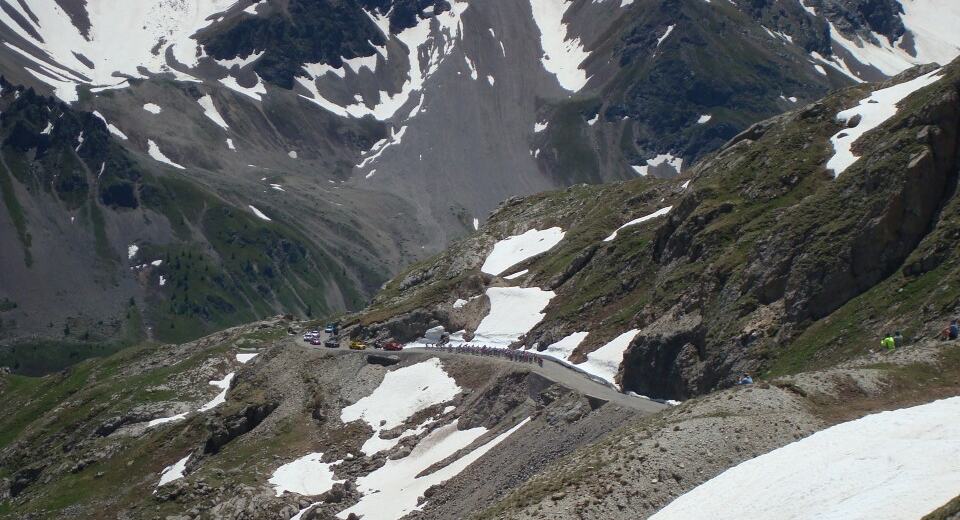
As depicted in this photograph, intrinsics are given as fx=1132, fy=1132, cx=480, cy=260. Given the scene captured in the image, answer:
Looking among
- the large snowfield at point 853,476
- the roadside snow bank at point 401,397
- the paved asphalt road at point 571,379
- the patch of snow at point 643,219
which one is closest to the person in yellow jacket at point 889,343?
the large snowfield at point 853,476

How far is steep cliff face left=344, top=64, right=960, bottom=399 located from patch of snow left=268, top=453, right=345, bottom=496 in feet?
58.9

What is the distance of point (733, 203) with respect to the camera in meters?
Result: 73.6

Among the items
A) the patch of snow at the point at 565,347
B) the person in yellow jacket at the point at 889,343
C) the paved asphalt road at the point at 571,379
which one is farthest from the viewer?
the patch of snow at the point at 565,347

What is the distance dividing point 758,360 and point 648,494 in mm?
19418

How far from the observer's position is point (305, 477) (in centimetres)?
7112

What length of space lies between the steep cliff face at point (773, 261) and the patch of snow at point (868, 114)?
147 mm

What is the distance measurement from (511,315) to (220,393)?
3147 cm

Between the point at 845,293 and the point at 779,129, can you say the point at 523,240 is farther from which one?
the point at 845,293

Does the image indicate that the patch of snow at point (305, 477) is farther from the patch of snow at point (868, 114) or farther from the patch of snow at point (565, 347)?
the patch of snow at point (868, 114)

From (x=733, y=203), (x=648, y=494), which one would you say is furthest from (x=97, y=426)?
(x=648, y=494)

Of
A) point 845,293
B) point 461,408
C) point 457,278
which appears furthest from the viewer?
point 457,278

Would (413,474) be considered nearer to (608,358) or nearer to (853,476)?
(608,358)

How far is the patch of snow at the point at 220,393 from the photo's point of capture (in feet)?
338

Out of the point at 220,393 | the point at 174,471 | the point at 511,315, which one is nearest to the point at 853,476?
the point at 511,315
